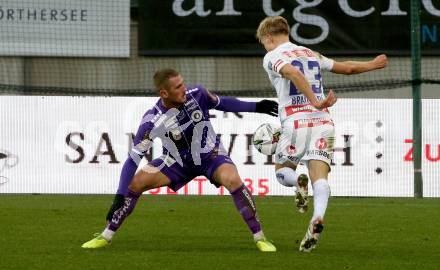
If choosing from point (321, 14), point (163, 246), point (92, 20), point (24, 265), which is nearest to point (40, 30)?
point (92, 20)

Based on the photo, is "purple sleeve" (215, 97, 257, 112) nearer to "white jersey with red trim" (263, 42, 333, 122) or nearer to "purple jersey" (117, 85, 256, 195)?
"purple jersey" (117, 85, 256, 195)

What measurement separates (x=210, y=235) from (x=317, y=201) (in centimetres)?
237

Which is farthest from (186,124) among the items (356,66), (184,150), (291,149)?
(356,66)

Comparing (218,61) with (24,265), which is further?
(218,61)

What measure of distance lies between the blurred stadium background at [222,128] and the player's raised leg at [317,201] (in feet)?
1.39

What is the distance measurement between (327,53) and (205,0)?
6.92ft

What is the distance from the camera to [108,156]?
17125mm

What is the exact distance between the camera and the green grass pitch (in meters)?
8.52

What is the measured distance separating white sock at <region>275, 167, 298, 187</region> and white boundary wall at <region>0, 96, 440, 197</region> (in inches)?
307

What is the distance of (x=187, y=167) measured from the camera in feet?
30.8

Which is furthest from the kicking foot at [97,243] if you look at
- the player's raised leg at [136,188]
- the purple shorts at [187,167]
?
the purple shorts at [187,167]

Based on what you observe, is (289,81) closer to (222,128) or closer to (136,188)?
(136,188)

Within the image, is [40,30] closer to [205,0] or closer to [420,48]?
[205,0]

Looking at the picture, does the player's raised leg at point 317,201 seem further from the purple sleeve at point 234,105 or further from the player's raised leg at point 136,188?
the player's raised leg at point 136,188
